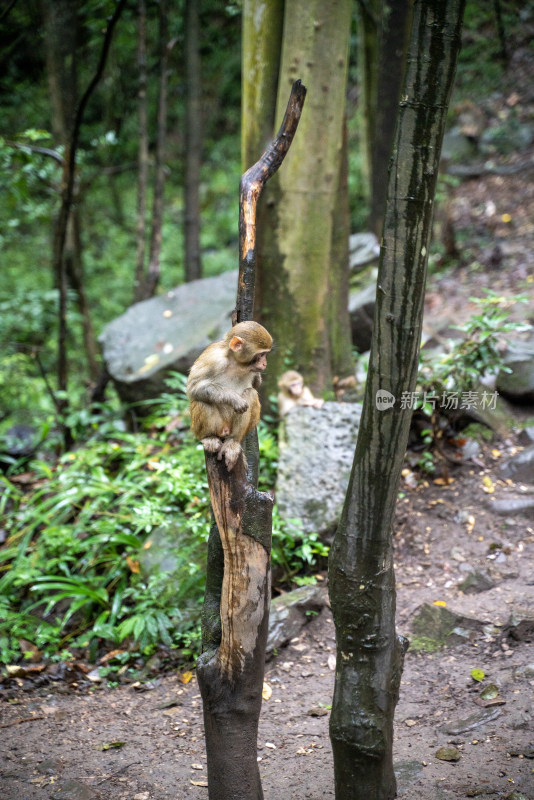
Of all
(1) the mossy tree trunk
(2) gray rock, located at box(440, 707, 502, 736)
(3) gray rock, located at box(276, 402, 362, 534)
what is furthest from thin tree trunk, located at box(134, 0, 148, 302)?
(2) gray rock, located at box(440, 707, 502, 736)

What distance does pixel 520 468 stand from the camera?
5.61 m

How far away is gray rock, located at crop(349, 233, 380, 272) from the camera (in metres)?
8.05

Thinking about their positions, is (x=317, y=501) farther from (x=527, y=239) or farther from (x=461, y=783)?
(x=527, y=239)

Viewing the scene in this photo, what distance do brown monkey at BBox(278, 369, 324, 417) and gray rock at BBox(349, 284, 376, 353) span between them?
1560 millimetres

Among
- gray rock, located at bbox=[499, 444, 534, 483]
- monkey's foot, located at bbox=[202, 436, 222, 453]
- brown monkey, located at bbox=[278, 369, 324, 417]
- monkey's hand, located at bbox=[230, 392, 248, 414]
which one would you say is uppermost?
monkey's hand, located at bbox=[230, 392, 248, 414]

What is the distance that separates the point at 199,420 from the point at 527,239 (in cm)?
847

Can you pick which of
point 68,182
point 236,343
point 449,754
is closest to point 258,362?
point 236,343

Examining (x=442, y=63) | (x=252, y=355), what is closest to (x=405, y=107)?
(x=442, y=63)

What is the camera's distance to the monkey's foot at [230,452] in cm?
271

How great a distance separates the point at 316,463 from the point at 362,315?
7.89 ft

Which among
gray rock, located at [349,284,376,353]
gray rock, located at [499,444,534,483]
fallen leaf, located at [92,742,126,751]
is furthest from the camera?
gray rock, located at [349,284,376,353]

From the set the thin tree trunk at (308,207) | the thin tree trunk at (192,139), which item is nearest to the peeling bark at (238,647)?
the thin tree trunk at (308,207)

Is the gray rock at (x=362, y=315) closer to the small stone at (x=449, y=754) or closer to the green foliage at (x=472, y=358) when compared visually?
the green foliage at (x=472, y=358)

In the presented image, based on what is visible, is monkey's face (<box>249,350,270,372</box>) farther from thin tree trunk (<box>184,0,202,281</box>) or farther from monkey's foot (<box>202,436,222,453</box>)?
thin tree trunk (<box>184,0,202,281</box>)
